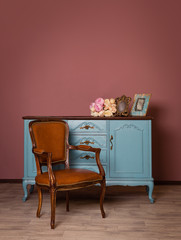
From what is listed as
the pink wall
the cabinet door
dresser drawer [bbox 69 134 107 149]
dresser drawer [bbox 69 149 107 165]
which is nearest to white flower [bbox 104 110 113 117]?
the cabinet door

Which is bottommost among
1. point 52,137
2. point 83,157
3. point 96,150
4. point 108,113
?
point 83,157

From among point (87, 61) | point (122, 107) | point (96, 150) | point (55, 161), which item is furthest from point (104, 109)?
point (87, 61)

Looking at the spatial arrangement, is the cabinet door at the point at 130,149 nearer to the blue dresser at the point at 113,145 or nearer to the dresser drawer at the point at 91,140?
the blue dresser at the point at 113,145

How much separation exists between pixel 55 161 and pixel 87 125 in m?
0.59

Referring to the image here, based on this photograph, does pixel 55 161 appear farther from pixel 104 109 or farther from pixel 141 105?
pixel 141 105

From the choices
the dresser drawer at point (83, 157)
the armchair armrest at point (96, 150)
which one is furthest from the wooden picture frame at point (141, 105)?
the armchair armrest at point (96, 150)

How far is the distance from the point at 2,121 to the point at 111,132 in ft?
5.93

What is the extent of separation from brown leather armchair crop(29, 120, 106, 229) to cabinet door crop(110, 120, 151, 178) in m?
0.51

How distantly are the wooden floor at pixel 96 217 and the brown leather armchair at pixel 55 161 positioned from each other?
141 mm

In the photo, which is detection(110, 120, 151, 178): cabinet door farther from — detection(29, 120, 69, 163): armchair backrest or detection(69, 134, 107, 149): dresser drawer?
detection(29, 120, 69, 163): armchair backrest

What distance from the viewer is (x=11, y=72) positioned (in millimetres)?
4320

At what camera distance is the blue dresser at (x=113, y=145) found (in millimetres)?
3447

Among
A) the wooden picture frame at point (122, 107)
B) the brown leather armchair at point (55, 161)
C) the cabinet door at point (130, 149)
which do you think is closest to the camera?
the brown leather armchair at point (55, 161)

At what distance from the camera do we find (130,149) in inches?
136
